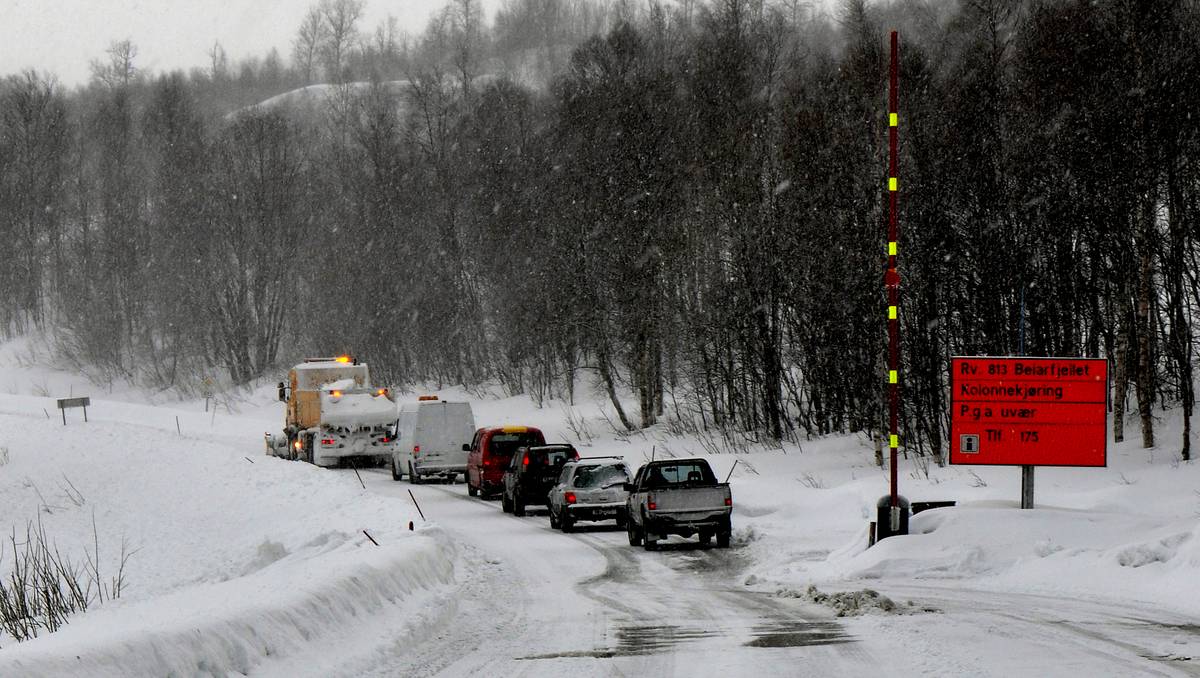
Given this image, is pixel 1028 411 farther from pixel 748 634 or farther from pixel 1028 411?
pixel 748 634

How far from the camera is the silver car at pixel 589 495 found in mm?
24484

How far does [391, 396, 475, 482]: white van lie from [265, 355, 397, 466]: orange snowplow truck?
3.42 metres

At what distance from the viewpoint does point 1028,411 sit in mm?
18562

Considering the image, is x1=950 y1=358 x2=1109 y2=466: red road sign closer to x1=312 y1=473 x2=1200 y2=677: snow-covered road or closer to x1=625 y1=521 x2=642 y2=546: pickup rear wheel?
x1=312 y1=473 x2=1200 y2=677: snow-covered road

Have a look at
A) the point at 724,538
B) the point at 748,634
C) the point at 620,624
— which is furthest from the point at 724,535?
the point at 748,634

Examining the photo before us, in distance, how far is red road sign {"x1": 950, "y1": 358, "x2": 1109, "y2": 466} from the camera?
18422mm

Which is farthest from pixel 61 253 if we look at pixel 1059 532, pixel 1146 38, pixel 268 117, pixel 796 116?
pixel 1059 532

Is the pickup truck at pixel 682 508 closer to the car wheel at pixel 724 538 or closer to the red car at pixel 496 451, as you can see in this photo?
the car wheel at pixel 724 538

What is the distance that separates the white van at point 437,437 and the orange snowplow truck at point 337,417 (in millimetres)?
3420

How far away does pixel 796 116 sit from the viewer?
3638cm

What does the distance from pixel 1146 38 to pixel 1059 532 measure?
15601mm

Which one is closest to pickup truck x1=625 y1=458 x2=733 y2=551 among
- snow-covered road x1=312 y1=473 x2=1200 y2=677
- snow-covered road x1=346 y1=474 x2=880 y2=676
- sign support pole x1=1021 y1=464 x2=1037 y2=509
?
snow-covered road x1=346 y1=474 x2=880 y2=676

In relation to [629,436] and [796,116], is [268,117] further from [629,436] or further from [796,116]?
[796,116]

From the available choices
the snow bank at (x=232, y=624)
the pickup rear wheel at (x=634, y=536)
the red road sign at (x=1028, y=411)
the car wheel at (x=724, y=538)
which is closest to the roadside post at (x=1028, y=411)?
the red road sign at (x=1028, y=411)
